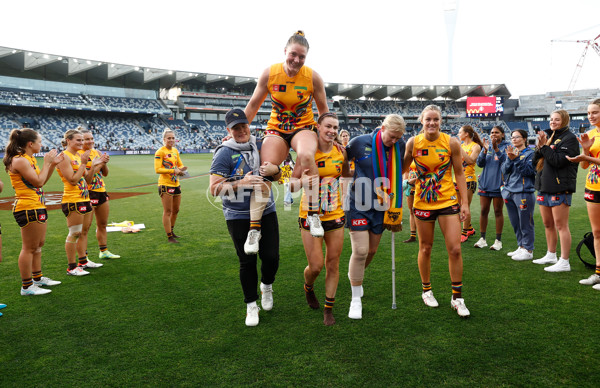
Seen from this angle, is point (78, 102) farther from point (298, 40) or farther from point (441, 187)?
point (441, 187)

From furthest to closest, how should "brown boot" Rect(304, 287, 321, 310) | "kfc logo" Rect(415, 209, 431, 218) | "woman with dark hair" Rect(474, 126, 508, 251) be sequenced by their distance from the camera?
1. "woman with dark hair" Rect(474, 126, 508, 251)
2. "brown boot" Rect(304, 287, 321, 310)
3. "kfc logo" Rect(415, 209, 431, 218)

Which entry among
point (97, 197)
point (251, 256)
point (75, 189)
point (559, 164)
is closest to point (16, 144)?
point (75, 189)

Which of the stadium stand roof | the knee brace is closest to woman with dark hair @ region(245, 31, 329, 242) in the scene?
the knee brace

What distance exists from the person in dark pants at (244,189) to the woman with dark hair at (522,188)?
4.50 meters

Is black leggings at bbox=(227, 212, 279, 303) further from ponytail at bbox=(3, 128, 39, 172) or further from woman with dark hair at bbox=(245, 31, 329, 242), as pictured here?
ponytail at bbox=(3, 128, 39, 172)

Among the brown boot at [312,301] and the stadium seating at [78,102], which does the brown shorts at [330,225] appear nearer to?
the brown boot at [312,301]

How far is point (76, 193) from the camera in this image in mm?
5508

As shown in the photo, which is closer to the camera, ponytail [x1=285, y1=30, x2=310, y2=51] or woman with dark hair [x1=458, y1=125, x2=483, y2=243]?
ponytail [x1=285, y1=30, x2=310, y2=51]

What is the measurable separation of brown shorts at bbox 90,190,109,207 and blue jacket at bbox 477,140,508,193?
22.8 feet

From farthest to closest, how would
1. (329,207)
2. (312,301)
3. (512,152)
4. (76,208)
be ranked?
(512,152) → (76,208) → (312,301) → (329,207)

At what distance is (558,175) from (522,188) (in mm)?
897

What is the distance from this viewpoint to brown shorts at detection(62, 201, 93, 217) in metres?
5.45

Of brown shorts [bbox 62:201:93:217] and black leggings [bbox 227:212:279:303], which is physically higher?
brown shorts [bbox 62:201:93:217]

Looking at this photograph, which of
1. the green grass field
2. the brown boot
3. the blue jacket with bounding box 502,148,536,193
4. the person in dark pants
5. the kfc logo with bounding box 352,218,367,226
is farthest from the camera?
the blue jacket with bounding box 502,148,536,193
